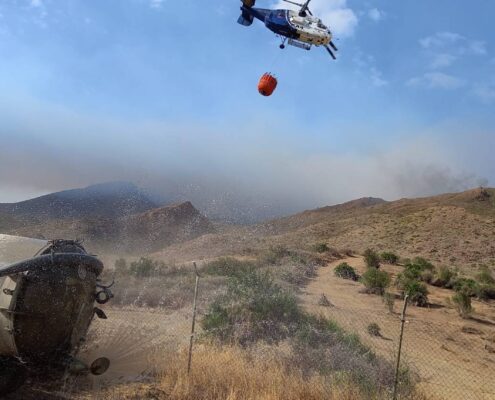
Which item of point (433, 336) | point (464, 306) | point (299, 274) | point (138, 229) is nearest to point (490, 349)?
point (433, 336)

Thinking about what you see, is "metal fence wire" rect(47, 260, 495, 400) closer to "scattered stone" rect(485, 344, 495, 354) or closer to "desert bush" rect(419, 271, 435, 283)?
"scattered stone" rect(485, 344, 495, 354)

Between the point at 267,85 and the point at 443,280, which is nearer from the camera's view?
the point at 267,85

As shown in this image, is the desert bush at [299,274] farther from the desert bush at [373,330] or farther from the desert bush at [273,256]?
the desert bush at [373,330]

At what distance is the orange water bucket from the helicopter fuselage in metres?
1.99

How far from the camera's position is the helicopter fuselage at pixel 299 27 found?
1314 centimetres

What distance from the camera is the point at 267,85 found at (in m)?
12.2

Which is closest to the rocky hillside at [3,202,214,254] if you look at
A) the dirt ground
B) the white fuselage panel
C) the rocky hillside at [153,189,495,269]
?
the rocky hillside at [153,189,495,269]

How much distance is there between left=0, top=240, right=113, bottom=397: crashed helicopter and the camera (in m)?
6.05

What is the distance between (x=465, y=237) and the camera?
2021 inches

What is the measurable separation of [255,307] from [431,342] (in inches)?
227

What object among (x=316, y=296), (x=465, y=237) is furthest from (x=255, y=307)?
(x=465, y=237)

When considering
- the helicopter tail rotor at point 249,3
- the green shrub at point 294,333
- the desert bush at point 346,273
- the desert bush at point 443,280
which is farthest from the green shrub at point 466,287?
the helicopter tail rotor at point 249,3

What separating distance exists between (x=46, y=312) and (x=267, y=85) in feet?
26.6

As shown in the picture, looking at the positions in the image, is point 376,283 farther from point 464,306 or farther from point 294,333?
point 294,333
